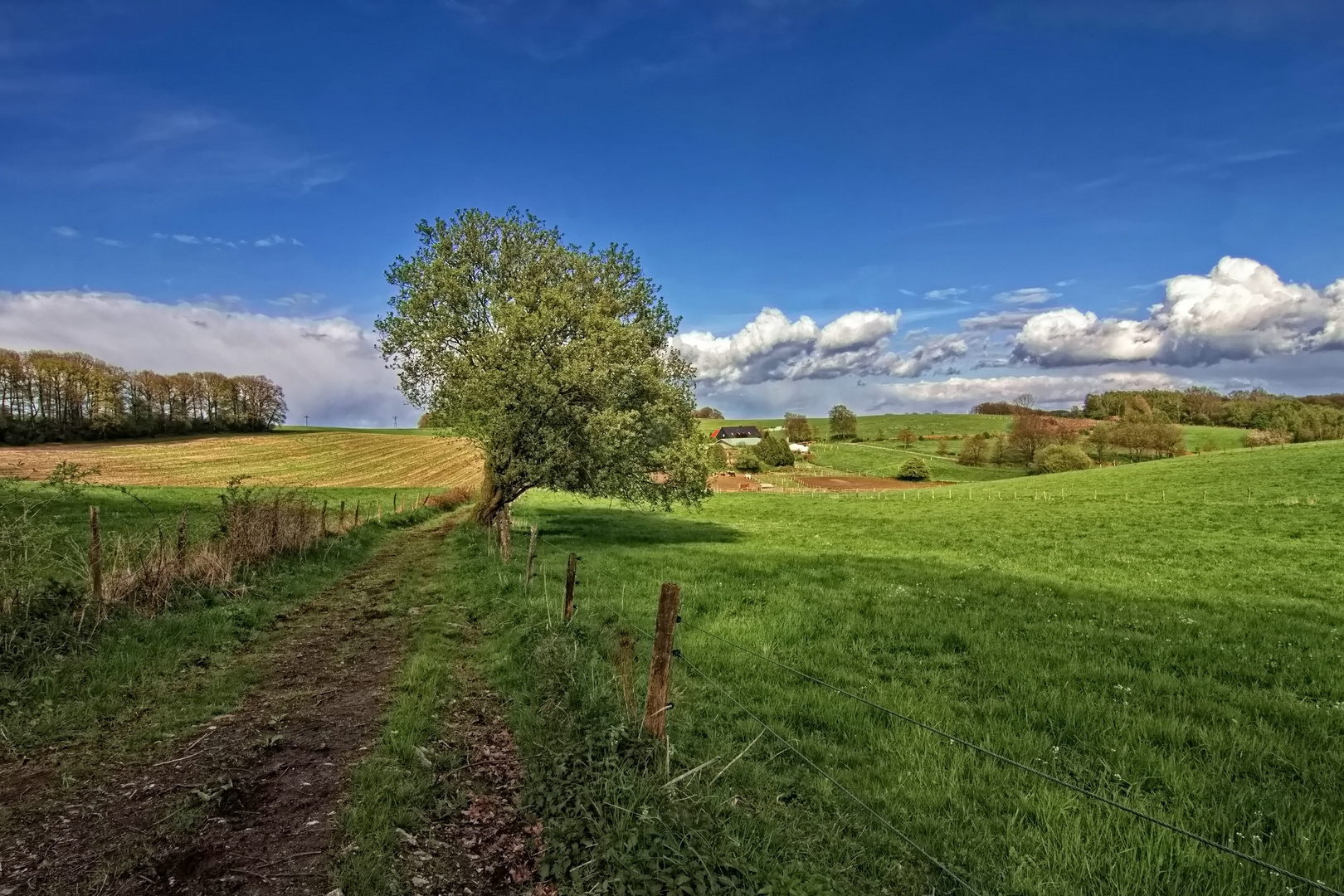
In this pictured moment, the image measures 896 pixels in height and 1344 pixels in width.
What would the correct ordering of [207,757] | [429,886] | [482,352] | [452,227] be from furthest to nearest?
1. [452,227]
2. [482,352]
3. [207,757]
4. [429,886]

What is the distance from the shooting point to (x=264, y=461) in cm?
7900

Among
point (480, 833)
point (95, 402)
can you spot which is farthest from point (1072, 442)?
point (95, 402)

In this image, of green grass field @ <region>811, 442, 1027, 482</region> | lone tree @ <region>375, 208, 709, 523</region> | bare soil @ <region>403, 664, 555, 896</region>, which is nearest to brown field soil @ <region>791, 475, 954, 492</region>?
green grass field @ <region>811, 442, 1027, 482</region>

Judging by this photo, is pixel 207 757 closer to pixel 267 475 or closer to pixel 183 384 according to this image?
pixel 267 475

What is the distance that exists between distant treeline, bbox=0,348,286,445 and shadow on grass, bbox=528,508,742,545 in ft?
282

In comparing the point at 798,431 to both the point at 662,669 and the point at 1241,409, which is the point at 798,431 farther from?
the point at 662,669

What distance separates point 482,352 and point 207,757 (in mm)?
22070

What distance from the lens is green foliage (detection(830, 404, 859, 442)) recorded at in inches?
7072

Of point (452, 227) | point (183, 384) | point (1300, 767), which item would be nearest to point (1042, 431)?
point (452, 227)

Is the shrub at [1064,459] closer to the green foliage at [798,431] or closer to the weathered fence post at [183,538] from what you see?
the green foliage at [798,431]

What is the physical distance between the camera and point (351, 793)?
679 cm

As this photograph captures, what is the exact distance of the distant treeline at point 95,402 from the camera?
89500 millimetres

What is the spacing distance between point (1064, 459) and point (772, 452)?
50672mm

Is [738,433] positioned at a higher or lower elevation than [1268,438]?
higher
